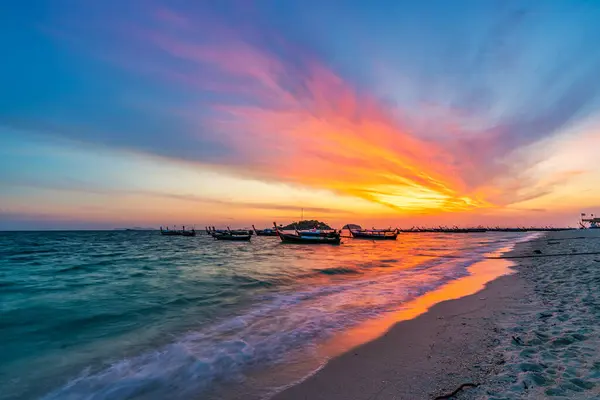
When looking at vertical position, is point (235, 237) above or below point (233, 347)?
above

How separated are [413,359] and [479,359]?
3.83 feet

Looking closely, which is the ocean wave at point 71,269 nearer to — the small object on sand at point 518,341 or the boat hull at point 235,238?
the small object on sand at point 518,341

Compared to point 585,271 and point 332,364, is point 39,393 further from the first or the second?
point 585,271

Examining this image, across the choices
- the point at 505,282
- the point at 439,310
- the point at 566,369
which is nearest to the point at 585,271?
the point at 505,282

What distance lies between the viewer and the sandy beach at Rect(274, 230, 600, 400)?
4.48 m

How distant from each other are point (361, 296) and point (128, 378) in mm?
10154

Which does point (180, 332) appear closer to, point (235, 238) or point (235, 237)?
point (235, 237)

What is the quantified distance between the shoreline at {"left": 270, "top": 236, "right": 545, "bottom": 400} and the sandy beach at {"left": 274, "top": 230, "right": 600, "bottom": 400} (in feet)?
0.05

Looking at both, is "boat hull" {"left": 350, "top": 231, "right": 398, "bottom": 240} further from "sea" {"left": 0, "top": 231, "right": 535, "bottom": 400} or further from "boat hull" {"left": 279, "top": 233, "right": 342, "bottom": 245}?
"sea" {"left": 0, "top": 231, "right": 535, "bottom": 400}

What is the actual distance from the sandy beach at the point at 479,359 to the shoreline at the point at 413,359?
→ 2 cm

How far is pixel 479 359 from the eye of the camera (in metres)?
5.71

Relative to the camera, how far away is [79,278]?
20672mm

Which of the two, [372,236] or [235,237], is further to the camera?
[372,236]

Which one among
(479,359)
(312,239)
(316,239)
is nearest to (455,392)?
(479,359)
